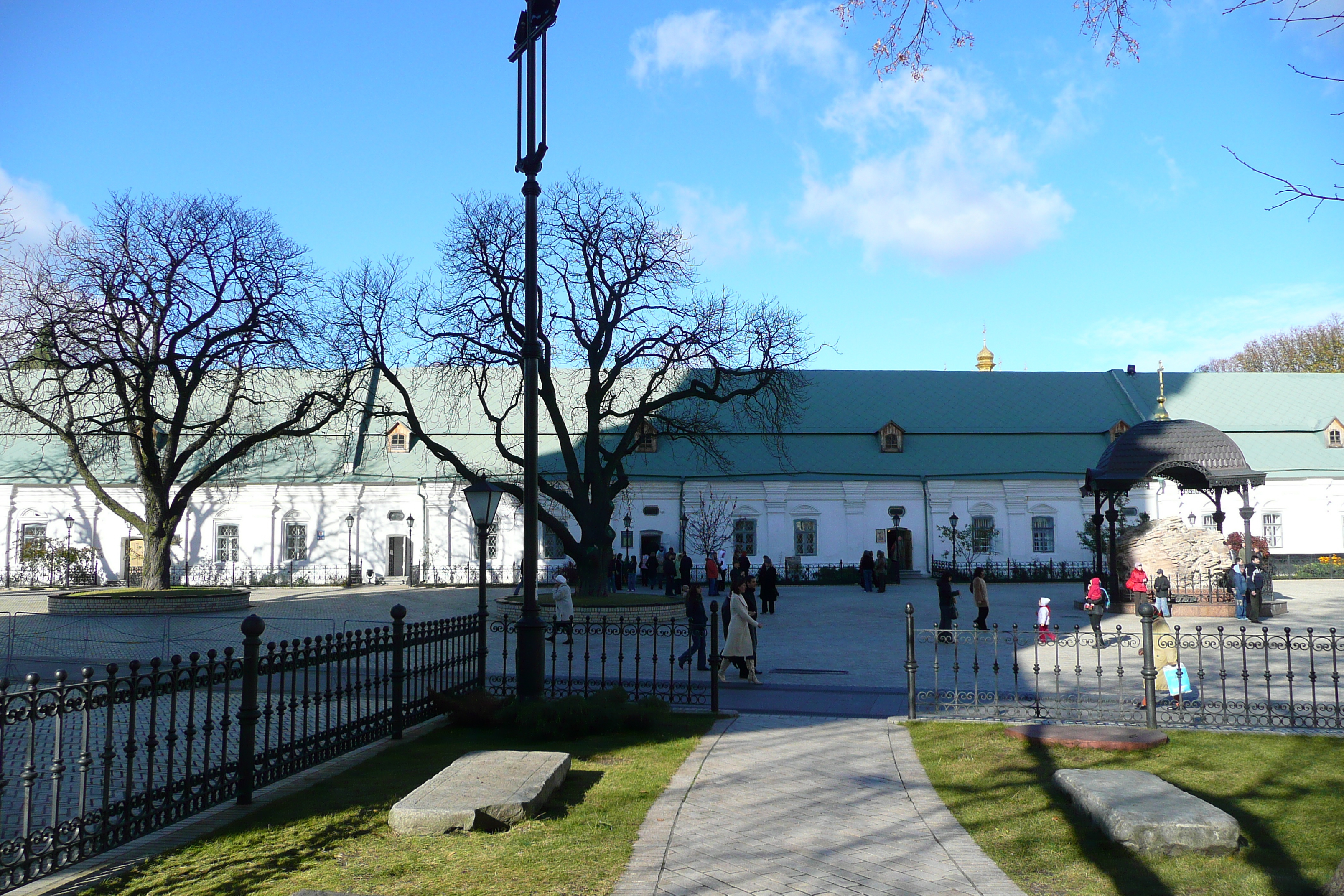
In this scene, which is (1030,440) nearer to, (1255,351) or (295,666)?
(1255,351)

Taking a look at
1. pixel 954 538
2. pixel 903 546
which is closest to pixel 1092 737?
pixel 954 538

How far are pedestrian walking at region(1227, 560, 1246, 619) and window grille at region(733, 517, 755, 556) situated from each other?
71.4 feet

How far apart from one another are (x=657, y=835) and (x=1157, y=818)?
10.9 feet

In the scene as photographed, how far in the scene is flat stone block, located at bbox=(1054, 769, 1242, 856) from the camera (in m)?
5.92

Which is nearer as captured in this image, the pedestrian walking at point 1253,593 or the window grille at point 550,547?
the pedestrian walking at point 1253,593

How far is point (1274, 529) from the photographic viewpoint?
144 feet

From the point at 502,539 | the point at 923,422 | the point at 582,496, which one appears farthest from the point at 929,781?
the point at 923,422

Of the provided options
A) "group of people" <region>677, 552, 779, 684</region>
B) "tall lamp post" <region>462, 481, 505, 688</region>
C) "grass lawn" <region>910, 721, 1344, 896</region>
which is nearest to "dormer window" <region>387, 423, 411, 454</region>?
"group of people" <region>677, 552, 779, 684</region>

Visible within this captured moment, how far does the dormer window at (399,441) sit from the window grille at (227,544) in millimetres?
7918

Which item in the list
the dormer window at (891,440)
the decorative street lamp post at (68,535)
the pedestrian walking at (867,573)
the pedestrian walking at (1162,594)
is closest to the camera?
the pedestrian walking at (1162,594)

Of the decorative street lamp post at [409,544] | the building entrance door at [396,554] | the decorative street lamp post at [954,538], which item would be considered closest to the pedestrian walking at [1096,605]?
the decorative street lamp post at [954,538]

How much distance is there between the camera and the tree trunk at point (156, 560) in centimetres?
→ 2972

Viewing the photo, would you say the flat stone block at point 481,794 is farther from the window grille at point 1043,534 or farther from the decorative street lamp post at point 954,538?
the window grille at point 1043,534

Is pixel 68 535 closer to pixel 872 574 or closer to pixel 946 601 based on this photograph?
pixel 872 574
